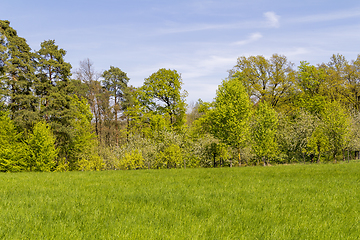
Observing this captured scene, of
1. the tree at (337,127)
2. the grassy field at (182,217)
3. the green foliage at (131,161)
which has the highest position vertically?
the tree at (337,127)

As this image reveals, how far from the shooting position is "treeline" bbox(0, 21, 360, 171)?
2903cm

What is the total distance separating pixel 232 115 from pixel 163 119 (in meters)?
11.3

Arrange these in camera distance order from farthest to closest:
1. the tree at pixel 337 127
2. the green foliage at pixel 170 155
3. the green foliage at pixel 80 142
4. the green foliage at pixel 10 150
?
1. the green foliage at pixel 80 142
2. the green foliage at pixel 170 155
3. the tree at pixel 337 127
4. the green foliage at pixel 10 150

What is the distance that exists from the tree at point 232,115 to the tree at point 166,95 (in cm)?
796

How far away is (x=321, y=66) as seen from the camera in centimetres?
5044

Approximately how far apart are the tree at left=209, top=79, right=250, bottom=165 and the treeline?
13 centimetres

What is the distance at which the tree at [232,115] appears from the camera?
2991cm

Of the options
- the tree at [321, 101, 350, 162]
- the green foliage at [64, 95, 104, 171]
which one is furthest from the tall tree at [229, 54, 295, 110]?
the green foliage at [64, 95, 104, 171]

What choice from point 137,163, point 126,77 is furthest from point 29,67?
point 126,77

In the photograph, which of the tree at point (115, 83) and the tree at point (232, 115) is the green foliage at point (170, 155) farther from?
the tree at point (115, 83)

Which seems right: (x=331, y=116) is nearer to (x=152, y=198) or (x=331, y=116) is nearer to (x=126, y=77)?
(x=152, y=198)

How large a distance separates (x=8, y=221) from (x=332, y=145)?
36376 millimetres

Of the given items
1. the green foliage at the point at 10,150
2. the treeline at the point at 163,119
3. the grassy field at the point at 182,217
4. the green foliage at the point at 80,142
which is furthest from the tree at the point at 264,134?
the green foliage at the point at 10,150

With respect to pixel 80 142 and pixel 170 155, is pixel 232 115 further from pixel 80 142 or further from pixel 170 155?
pixel 80 142
